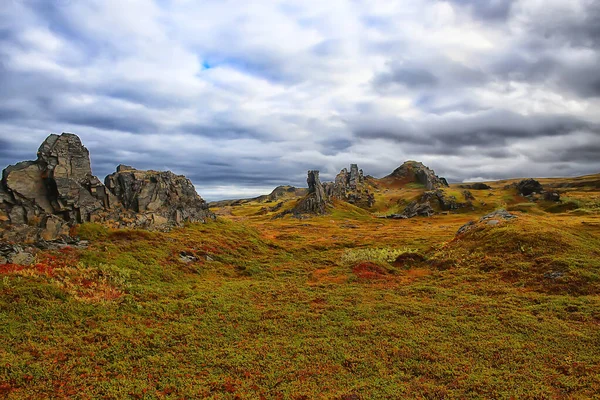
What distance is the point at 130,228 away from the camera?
48562mm

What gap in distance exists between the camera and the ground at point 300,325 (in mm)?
17484

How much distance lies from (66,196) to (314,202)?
125 meters

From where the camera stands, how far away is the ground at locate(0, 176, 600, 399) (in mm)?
17484

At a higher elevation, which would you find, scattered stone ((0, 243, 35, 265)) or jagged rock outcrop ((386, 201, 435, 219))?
scattered stone ((0, 243, 35, 265))

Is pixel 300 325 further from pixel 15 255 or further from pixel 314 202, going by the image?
pixel 314 202

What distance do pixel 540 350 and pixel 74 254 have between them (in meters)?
43.1

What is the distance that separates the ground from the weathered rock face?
14.4m

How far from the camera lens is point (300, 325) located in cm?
2542

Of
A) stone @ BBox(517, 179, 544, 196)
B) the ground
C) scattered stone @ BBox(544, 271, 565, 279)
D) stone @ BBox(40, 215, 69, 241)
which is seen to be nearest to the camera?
the ground

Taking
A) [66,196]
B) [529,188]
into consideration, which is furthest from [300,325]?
[529,188]

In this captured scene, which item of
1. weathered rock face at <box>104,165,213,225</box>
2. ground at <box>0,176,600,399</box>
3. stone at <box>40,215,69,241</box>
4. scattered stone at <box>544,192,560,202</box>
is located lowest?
ground at <box>0,176,600,399</box>

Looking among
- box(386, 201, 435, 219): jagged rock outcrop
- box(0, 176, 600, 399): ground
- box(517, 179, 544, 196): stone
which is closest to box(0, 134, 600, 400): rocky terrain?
box(0, 176, 600, 399): ground

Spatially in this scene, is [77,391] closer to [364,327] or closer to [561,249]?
[364,327]

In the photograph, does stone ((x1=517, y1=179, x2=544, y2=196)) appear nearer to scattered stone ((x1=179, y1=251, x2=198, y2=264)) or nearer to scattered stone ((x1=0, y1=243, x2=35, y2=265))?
scattered stone ((x1=179, y1=251, x2=198, y2=264))
